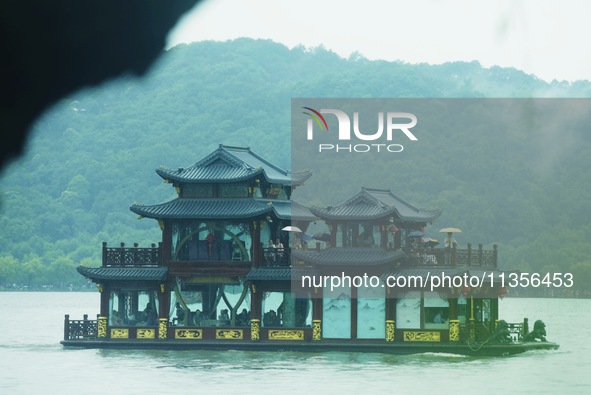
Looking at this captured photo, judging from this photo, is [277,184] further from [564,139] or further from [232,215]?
[564,139]

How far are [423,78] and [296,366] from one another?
340 feet

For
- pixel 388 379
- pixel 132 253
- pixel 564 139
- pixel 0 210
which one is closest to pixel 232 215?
pixel 132 253

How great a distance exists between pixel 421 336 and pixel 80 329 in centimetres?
973

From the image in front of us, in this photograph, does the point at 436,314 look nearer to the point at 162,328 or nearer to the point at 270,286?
the point at 270,286

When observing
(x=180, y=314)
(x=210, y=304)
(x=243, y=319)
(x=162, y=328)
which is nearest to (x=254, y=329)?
(x=243, y=319)

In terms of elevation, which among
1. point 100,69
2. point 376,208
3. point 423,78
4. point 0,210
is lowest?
point 0,210

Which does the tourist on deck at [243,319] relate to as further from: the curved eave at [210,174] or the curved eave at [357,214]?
the curved eave at [210,174]

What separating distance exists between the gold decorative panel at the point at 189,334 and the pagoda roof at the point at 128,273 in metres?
1.54

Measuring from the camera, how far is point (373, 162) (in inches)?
4210

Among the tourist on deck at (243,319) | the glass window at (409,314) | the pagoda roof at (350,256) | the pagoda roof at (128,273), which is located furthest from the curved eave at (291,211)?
the glass window at (409,314)

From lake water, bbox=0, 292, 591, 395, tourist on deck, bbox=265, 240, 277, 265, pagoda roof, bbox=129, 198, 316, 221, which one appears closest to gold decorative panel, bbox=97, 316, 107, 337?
lake water, bbox=0, 292, 591, 395

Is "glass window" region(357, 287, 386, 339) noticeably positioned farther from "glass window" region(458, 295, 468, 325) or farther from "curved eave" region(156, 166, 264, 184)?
"curved eave" region(156, 166, 264, 184)

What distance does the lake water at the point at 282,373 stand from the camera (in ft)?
94.3

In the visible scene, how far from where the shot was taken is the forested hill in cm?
9912
